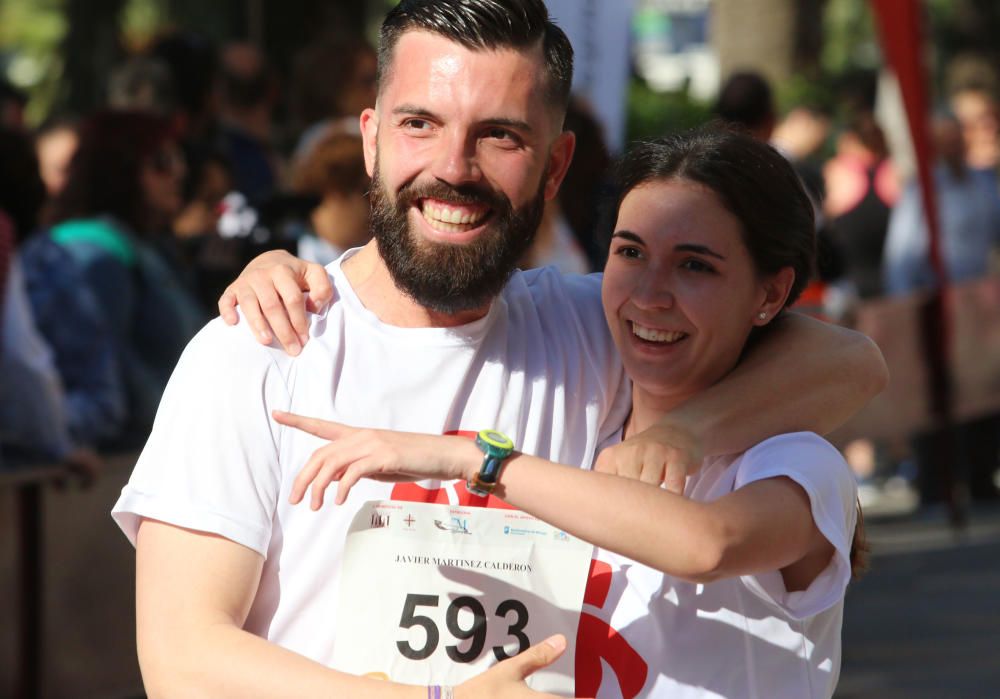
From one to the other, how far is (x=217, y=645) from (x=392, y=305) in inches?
25.4

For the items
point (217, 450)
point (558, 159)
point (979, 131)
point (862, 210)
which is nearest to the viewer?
point (217, 450)

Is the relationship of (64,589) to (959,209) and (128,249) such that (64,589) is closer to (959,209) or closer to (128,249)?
(128,249)

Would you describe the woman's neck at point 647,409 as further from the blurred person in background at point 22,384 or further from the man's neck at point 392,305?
the blurred person in background at point 22,384

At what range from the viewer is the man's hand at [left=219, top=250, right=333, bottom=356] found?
2.56 meters

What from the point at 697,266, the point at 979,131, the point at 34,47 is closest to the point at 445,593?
the point at 697,266

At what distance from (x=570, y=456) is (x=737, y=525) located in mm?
438

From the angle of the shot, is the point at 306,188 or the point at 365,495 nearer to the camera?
the point at 365,495

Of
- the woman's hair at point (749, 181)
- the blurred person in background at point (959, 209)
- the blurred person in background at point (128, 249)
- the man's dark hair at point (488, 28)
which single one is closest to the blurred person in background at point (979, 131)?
the blurred person in background at point (959, 209)

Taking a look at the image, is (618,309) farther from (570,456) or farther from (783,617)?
(783,617)

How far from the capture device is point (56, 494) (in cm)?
529

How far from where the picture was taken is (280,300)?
2.61 metres

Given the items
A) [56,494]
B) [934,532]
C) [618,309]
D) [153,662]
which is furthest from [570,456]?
[934,532]

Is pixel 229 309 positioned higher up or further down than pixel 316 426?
higher up

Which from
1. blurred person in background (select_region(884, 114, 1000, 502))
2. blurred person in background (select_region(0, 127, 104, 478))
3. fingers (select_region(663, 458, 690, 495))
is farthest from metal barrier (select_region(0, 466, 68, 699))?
blurred person in background (select_region(884, 114, 1000, 502))
